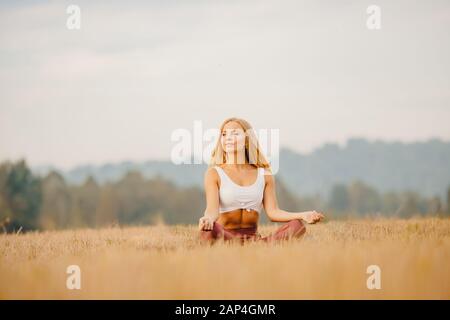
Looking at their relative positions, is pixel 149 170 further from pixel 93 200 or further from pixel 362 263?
pixel 362 263

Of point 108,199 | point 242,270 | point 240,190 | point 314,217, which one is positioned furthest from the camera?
point 108,199

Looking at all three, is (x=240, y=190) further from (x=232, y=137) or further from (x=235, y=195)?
(x=232, y=137)

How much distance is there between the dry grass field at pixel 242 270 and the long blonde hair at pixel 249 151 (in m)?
0.93

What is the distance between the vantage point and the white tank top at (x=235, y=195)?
6066mm

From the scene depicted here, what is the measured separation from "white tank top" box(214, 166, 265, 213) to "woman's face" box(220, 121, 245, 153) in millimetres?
245

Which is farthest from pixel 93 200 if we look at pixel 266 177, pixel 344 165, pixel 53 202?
pixel 266 177

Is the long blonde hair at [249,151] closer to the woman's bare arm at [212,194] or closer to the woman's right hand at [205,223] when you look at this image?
the woman's bare arm at [212,194]

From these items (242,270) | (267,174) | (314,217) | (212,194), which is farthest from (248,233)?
(242,270)

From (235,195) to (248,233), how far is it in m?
0.42

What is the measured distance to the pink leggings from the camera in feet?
19.1

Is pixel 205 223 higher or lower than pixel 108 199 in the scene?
higher

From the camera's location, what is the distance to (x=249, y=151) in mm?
6395

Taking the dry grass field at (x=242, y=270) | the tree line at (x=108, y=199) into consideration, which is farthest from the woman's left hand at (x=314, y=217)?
the tree line at (x=108, y=199)
